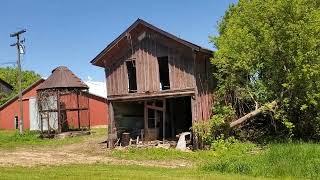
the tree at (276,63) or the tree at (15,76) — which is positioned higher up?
the tree at (15,76)

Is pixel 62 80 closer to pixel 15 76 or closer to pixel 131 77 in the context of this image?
pixel 131 77

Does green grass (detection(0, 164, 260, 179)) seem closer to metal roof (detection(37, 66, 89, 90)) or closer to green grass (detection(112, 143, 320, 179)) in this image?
green grass (detection(112, 143, 320, 179))

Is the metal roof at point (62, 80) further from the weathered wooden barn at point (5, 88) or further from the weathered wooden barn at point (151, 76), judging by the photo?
the weathered wooden barn at point (5, 88)

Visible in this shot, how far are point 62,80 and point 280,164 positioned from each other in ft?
90.9

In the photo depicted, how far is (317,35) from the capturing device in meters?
25.5

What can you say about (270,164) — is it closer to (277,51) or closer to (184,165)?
(184,165)

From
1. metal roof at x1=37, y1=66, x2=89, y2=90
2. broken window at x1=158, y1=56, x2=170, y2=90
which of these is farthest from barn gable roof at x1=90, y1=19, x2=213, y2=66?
metal roof at x1=37, y1=66, x2=89, y2=90

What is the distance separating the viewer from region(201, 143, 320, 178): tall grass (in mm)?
17125

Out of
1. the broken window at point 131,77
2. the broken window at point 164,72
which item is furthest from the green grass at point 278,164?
the broken window at point 164,72

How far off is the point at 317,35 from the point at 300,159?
9441mm

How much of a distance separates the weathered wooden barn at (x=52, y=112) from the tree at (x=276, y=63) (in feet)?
57.6

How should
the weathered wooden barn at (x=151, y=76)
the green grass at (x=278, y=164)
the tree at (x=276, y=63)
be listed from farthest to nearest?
1. the weathered wooden barn at (x=151, y=76)
2. the tree at (x=276, y=63)
3. the green grass at (x=278, y=164)

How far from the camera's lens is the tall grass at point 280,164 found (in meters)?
17.1

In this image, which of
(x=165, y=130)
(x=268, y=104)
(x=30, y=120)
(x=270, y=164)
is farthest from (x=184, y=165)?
(x=30, y=120)
